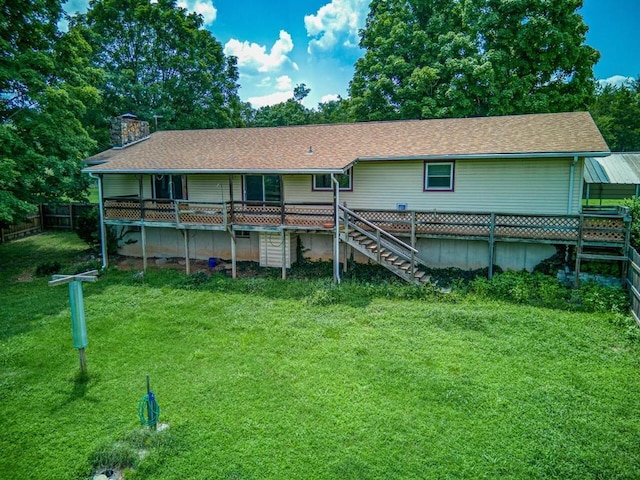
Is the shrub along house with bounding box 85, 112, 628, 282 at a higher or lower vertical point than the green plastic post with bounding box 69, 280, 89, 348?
higher

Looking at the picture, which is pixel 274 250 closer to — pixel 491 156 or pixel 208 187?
pixel 208 187

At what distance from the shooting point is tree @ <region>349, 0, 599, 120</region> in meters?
21.9

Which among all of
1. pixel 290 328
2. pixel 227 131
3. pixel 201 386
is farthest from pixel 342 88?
pixel 201 386

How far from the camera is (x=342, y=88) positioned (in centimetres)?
3425

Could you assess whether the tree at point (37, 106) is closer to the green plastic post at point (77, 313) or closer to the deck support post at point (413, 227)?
the green plastic post at point (77, 313)

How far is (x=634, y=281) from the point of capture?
34.6 feet

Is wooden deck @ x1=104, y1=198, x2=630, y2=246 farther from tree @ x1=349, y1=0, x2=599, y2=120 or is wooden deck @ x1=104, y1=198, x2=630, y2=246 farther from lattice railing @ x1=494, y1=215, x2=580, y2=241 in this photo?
tree @ x1=349, y1=0, x2=599, y2=120

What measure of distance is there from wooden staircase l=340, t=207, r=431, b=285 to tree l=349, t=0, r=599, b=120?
12421 millimetres

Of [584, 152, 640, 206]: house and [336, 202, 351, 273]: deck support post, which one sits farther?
[584, 152, 640, 206]: house

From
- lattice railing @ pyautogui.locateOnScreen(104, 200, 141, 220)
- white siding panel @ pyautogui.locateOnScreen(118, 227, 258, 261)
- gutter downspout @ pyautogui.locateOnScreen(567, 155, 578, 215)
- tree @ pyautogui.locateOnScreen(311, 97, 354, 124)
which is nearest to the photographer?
gutter downspout @ pyautogui.locateOnScreen(567, 155, 578, 215)

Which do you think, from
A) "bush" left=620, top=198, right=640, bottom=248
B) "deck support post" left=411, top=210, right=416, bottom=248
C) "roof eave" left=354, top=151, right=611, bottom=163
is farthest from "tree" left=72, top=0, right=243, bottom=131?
"bush" left=620, top=198, right=640, bottom=248

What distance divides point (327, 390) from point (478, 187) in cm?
973

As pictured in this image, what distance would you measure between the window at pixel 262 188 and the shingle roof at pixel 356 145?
3.25 ft

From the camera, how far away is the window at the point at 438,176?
578 inches
